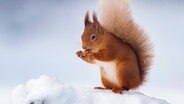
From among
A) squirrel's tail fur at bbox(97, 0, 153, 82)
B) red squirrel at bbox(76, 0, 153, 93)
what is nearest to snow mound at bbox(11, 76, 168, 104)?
red squirrel at bbox(76, 0, 153, 93)

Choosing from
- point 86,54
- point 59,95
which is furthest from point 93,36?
point 59,95

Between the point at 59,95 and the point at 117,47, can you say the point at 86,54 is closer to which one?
the point at 117,47

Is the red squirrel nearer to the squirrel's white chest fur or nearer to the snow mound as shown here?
the squirrel's white chest fur

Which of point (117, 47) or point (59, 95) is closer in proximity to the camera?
point (59, 95)

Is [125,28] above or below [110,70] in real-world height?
above

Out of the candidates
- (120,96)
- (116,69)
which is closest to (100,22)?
(116,69)

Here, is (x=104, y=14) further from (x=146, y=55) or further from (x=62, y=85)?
(x=62, y=85)

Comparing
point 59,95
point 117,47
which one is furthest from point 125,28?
point 59,95

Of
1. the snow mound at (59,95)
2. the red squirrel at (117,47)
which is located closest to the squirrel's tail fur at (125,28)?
the red squirrel at (117,47)
